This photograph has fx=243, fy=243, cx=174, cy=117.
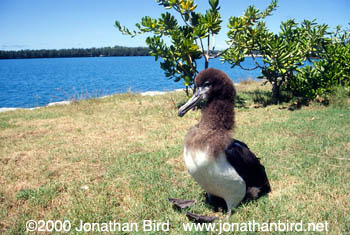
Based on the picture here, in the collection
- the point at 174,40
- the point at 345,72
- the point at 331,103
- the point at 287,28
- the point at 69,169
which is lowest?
the point at 69,169

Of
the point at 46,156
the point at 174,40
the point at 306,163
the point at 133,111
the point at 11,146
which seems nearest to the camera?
the point at 306,163

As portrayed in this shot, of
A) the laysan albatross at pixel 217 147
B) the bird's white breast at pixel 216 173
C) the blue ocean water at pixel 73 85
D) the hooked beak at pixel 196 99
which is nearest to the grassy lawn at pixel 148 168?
the bird's white breast at pixel 216 173

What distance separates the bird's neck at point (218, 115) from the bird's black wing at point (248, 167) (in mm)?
215

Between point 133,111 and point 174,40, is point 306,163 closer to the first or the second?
point 174,40

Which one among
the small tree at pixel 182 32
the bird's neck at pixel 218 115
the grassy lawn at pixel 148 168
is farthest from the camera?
the small tree at pixel 182 32

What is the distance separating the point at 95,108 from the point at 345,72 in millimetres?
8822

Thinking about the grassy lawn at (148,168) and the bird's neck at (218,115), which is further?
the grassy lawn at (148,168)

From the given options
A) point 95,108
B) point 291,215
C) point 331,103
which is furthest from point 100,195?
point 331,103

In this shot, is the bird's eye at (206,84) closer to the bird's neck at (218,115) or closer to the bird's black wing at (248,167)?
the bird's neck at (218,115)

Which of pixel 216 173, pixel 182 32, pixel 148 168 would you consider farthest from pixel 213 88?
pixel 182 32

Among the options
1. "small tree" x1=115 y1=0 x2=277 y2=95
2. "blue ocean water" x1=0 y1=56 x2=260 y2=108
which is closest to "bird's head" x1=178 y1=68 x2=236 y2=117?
"small tree" x1=115 y1=0 x2=277 y2=95

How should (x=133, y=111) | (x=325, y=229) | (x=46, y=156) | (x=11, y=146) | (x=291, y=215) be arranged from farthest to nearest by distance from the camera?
(x=133, y=111)
(x=11, y=146)
(x=46, y=156)
(x=291, y=215)
(x=325, y=229)

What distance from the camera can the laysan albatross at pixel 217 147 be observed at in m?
2.39

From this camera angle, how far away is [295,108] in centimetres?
787
